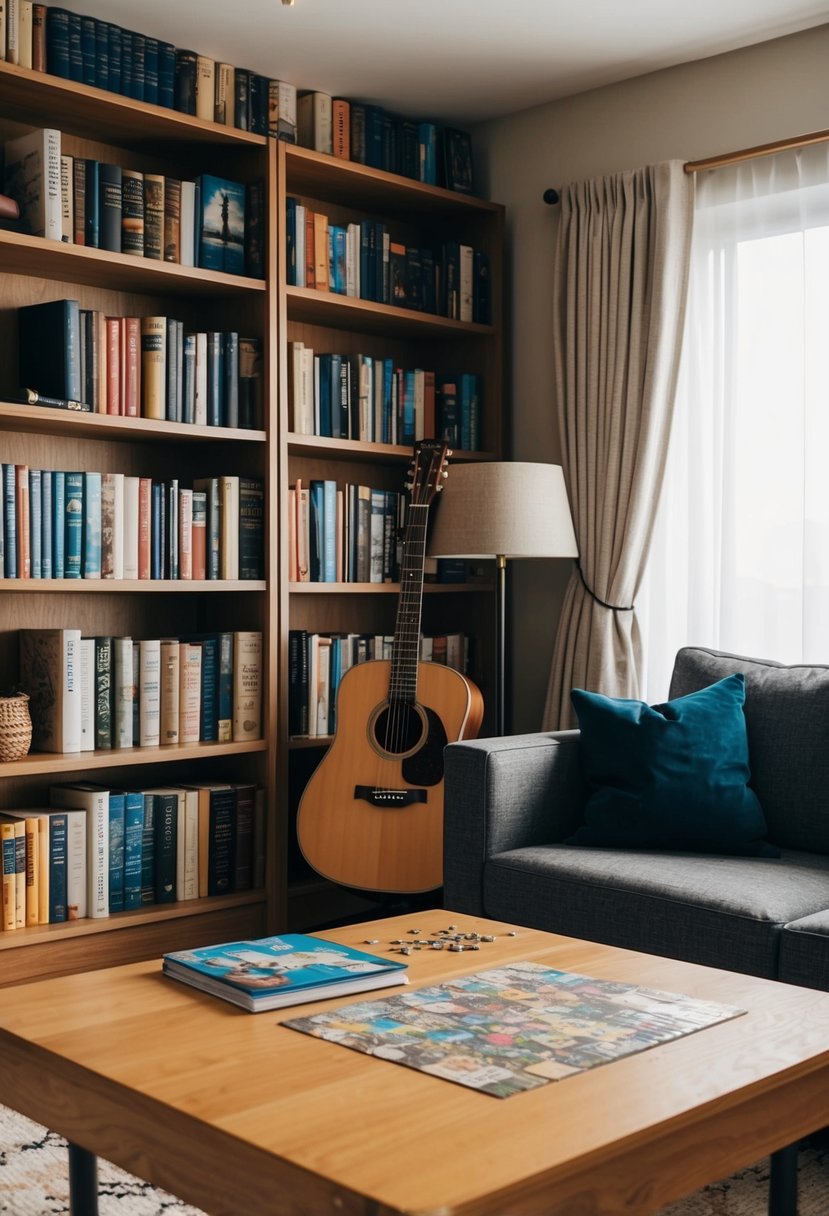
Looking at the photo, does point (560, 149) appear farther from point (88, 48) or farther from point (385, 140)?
point (88, 48)

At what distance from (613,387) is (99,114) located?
1595 mm

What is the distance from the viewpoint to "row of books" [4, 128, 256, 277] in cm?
311

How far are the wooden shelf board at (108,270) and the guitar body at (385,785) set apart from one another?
44.4 inches

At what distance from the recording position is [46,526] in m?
3.14

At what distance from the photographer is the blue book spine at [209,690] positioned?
346cm

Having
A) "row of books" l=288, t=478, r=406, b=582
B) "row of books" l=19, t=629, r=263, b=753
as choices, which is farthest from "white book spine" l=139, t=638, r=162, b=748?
"row of books" l=288, t=478, r=406, b=582

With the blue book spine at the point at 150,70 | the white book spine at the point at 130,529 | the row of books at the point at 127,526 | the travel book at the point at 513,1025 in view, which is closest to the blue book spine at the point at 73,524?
the row of books at the point at 127,526

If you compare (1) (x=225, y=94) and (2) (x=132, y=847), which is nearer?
(2) (x=132, y=847)

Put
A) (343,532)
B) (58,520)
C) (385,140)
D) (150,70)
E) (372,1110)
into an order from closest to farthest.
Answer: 1. (372,1110)
2. (58,520)
3. (150,70)
4. (343,532)
5. (385,140)

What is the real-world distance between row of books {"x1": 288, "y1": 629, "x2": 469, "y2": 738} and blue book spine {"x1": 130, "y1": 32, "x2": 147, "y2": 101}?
1.50m

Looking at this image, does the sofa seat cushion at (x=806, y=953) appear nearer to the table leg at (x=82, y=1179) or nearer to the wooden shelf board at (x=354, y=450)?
the table leg at (x=82, y=1179)

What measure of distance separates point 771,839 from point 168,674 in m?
1.57

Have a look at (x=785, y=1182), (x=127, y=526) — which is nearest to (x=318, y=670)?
(x=127, y=526)

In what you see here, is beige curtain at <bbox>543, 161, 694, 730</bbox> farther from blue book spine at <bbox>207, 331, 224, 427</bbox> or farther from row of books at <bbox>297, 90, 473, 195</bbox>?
blue book spine at <bbox>207, 331, 224, 427</bbox>
